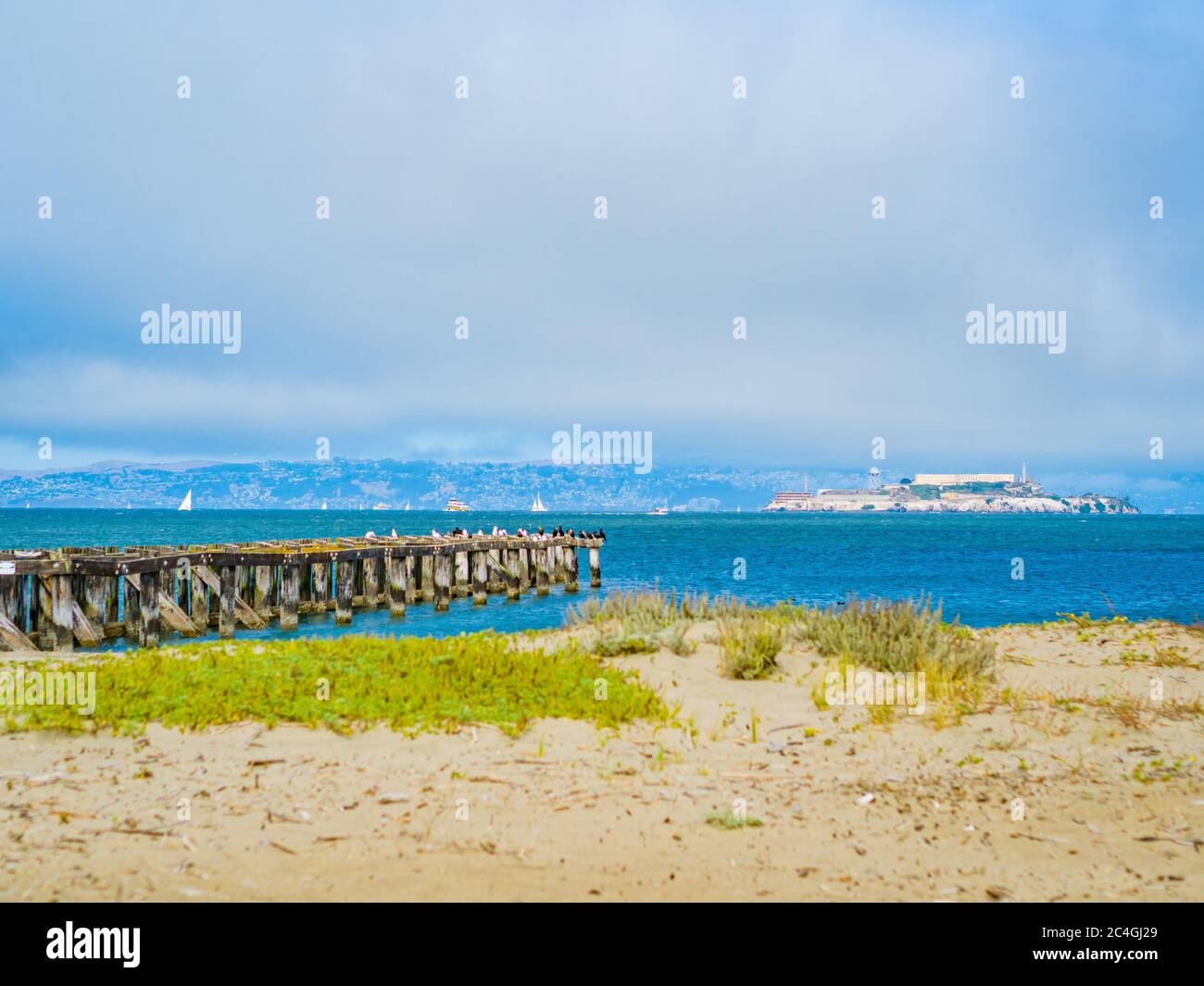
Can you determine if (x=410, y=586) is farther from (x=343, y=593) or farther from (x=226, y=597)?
(x=226, y=597)

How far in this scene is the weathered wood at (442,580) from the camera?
1176 inches

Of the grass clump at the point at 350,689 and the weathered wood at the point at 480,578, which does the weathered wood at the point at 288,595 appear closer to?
the weathered wood at the point at 480,578

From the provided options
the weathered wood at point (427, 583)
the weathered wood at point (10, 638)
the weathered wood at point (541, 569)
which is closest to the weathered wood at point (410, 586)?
the weathered wood at point (427, 583)

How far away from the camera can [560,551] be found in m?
40.9

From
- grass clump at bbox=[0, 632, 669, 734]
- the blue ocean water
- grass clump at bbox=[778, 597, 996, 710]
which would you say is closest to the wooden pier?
the blue ocean water

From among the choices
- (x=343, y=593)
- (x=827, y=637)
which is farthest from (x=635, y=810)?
(x=343, y=593)

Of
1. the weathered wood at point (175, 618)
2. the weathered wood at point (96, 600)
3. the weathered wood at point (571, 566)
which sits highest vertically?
the weathered wood at point (96, 600)

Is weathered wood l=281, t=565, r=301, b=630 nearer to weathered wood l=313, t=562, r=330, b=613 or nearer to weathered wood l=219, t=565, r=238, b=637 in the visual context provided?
weathered wood l=219, t=565, r=238, b=637

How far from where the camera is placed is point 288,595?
23969mm

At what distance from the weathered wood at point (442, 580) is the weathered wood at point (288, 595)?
247 inches

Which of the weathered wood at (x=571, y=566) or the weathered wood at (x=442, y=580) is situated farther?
the weathered wood at (x=571, y=566)

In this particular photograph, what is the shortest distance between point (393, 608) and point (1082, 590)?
1293 inches
